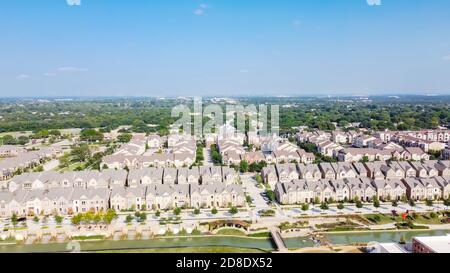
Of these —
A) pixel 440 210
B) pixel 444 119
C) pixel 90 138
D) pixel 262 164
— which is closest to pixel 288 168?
pixel 262 164

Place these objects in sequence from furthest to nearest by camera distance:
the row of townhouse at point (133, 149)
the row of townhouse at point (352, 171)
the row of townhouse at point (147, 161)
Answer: the row of townhouse at point (133, 149) → the row of townhouse at point (147, 161) → the row of townhouse at point (352, 171)

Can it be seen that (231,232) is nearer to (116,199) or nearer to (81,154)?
(116,199)

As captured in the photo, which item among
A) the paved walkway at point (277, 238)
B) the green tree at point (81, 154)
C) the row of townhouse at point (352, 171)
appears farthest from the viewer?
the green tree at point (81, 154)

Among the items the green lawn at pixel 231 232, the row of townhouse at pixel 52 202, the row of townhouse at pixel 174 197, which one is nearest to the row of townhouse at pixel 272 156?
the row of townhouse at pixel 174 197

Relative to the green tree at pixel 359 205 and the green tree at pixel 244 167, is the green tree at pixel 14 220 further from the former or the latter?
the green tree at pixel 359 205

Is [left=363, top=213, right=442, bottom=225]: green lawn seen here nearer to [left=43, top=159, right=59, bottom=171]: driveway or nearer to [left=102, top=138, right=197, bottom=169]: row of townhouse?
[left=102, top=138, right=197, bottom=169]: row of townhouse

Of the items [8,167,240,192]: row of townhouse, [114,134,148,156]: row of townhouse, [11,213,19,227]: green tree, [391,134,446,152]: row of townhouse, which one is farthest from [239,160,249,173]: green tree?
[391,134,446,152]: row of townhouse
